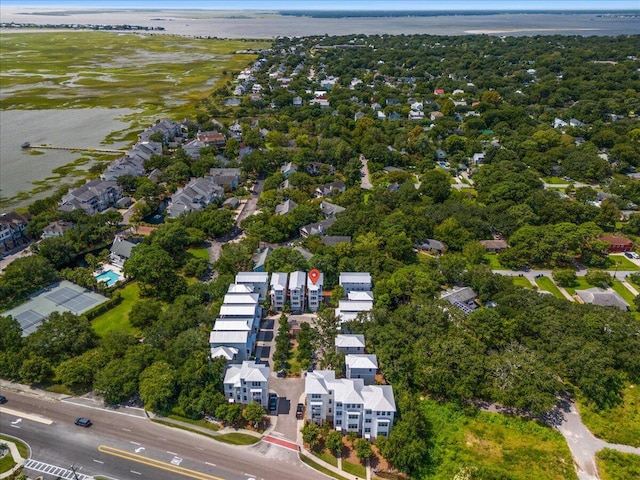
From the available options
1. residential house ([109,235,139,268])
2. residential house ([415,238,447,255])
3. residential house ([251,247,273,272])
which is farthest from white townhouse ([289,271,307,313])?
residential house ([109,235,139,268])

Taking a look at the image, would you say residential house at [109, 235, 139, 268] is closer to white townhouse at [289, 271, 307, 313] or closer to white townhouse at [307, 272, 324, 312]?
white townhouse at [289, 271, 307, 313]

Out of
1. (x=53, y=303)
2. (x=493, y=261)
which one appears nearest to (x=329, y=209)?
(x=493, y=261)

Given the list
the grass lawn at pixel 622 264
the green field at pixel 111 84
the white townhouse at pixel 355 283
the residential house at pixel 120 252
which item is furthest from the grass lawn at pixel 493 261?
the green field at pixel 111 84

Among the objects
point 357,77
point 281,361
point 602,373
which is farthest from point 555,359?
point 357,77

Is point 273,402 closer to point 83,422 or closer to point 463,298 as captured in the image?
point 83,422

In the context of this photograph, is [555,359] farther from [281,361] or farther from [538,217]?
[538,217]

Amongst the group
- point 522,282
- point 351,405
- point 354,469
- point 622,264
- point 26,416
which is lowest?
point 622,264
